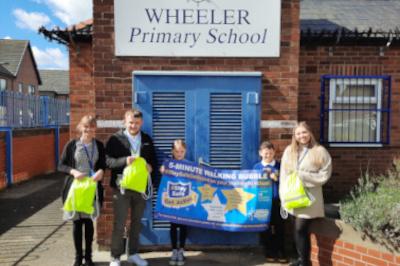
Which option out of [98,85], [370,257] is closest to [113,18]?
[98,85]

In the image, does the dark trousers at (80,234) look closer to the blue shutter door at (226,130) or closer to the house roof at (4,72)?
the blue shutter door at (226,130)

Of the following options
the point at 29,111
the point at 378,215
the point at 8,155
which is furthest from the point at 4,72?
the point at 378,215

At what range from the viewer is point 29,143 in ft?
37.2

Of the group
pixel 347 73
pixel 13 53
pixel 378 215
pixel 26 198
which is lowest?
pixel 26 198

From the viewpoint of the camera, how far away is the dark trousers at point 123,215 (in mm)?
4332

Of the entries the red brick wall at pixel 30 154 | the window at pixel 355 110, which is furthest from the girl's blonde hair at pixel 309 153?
the red brick wall at pixel 30 154

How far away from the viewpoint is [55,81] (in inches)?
1718

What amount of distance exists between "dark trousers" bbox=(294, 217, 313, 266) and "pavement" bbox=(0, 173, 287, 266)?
1.74 feet

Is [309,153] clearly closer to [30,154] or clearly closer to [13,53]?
[30,154]

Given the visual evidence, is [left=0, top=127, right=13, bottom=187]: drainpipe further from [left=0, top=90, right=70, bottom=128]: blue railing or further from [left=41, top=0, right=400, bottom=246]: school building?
[left=41, top=0, right=400, bottom=246]: school building

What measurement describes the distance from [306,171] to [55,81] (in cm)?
4416

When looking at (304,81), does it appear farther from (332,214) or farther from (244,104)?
(332,214)

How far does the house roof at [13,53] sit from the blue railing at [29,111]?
17.6 metres

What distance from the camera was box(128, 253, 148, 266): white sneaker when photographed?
441cm
